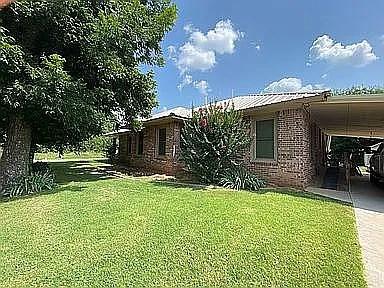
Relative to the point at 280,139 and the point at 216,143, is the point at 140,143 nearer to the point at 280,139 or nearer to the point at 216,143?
the point at 216,143

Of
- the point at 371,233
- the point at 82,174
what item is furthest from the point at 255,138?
the point at 82,174

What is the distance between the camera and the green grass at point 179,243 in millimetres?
4051

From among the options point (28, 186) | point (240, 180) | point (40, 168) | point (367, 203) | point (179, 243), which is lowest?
point (179, 243)

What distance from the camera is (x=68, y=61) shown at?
10289 millimetres

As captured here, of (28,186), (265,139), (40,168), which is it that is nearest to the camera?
(28,186)

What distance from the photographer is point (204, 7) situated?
57.1ft

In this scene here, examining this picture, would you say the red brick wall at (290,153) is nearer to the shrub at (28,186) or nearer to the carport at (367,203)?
the carport at (367,203)

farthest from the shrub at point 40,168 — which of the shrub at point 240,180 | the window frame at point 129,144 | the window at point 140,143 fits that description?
the shrub at point 240,180

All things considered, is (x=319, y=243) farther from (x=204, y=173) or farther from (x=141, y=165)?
(x=141, y=165)

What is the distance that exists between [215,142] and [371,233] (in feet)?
18.8

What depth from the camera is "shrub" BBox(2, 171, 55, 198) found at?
8969 millimetres

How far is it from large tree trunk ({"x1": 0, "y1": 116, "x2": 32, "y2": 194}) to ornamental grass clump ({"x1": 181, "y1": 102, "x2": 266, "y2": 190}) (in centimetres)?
579

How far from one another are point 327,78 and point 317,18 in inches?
451

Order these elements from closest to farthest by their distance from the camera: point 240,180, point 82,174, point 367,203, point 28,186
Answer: point 367,203 < point 28,186 < point 240,180 < point 82,174
